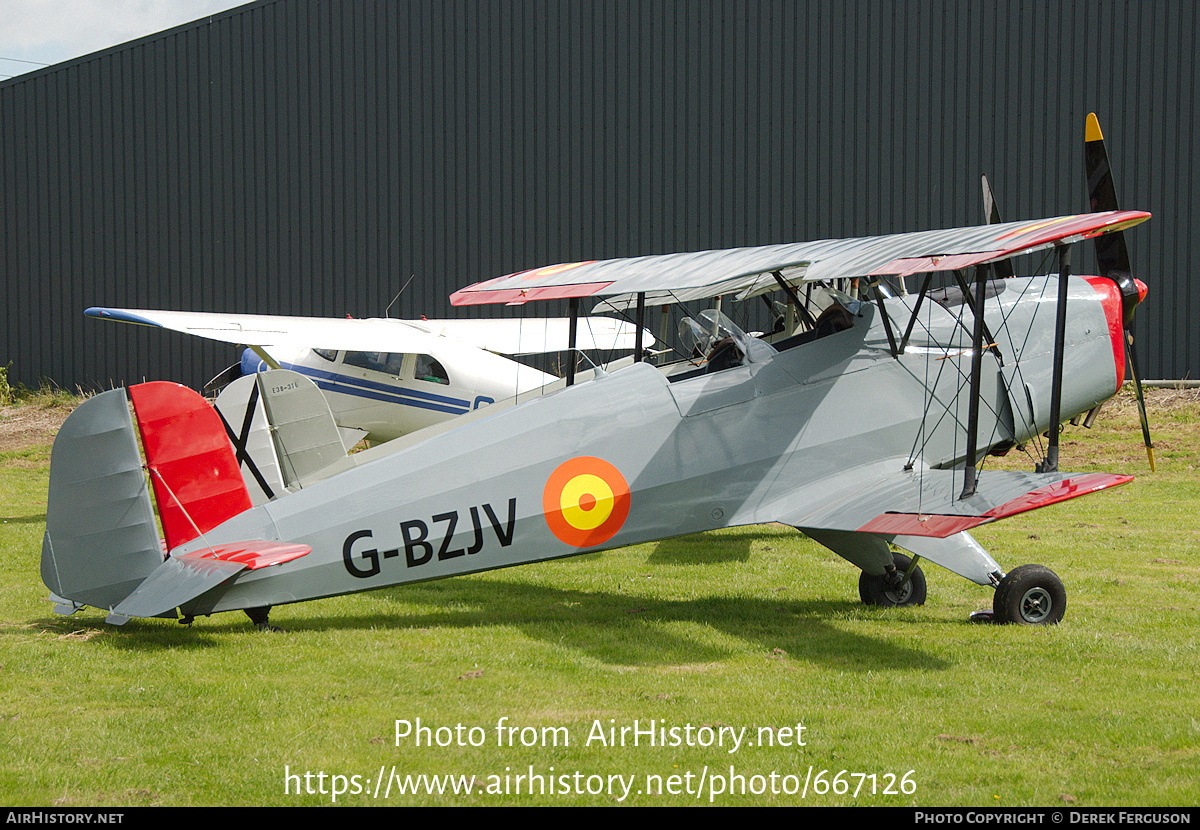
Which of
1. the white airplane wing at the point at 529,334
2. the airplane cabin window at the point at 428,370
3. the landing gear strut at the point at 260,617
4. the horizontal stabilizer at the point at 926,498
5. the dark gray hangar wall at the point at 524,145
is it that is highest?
the dark gray hangar wall at the point at 524,145

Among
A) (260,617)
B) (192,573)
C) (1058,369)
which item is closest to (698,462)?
(1058,369)

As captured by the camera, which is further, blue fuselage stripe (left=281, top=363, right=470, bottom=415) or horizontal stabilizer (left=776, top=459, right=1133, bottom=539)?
blue fuselage stripe (left=281, top=363, right=470, bottom=415)

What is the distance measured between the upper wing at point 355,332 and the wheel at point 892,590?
455 centimetres

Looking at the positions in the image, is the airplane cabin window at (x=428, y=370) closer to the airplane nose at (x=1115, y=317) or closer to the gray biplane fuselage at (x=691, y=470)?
the gray biplane fuselage at (x=691, y=470)

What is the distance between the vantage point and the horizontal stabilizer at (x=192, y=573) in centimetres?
536

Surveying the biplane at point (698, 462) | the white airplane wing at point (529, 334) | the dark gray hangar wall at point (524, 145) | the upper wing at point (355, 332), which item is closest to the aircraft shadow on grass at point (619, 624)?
the biplane at point (698, 462)

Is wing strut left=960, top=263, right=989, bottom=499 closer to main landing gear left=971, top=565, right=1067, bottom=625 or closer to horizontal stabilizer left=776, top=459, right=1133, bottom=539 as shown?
horizontal stabilizer left=776, top=459, right=1133, bottom=539

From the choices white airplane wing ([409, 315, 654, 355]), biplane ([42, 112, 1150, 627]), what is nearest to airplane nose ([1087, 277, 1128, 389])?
biplane ([42, 112, 1150, 627])

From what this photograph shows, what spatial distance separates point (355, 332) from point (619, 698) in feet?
24.2

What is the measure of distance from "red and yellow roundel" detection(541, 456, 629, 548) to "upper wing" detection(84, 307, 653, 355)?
4.59m

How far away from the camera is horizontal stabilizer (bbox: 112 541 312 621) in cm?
536

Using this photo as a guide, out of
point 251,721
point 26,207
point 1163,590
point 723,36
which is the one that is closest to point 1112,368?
point 1163,590

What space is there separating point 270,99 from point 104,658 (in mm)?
16813

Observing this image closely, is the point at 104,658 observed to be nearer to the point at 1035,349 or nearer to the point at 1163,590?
the point at 1035,349
